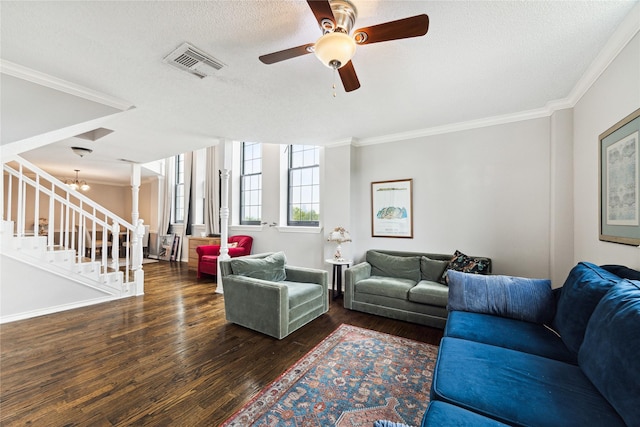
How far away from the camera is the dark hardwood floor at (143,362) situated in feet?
5.49

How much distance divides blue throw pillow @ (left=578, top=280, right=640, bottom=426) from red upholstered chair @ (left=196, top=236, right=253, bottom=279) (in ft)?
16.8

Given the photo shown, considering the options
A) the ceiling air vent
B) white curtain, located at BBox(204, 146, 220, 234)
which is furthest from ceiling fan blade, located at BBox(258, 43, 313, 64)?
white curtain, located at BBox(204, 146, 220, 234)

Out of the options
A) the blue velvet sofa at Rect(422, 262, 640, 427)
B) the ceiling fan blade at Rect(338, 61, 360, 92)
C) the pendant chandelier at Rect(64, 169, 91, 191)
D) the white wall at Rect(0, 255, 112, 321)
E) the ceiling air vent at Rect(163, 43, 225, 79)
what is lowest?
the white wall at Rect(0, 255, 112, 321)

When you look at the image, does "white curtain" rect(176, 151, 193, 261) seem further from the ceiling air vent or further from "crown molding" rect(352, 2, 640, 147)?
the ceiling air vent

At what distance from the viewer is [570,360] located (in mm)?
1477

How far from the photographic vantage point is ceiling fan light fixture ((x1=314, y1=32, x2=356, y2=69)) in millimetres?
1463

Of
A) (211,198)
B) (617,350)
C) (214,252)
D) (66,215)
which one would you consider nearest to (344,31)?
(617,350)

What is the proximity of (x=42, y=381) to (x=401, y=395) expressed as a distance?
2692 millimetres

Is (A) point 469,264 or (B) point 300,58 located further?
(A) point 469,264

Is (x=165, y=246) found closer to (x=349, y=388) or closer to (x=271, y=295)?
(x=271, y=295)

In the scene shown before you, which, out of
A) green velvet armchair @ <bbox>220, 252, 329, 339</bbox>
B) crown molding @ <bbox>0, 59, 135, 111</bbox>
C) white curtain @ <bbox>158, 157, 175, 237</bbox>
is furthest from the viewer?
white curtain @ <bbox>158, 157, 175, 237</bbox>

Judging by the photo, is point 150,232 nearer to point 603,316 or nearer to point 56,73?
point 56,73

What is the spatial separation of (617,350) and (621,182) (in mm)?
1543

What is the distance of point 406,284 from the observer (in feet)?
10.7
